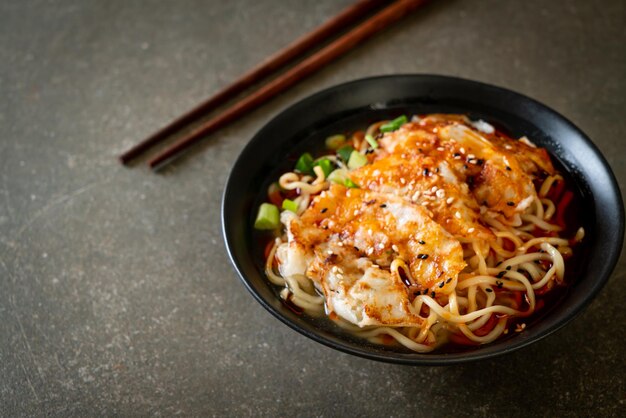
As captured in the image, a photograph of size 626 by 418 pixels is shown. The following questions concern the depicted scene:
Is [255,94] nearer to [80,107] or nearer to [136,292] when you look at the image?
[80,107]

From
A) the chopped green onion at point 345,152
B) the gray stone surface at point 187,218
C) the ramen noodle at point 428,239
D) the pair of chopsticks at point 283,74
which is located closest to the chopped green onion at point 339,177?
the ramen noodle at point 428,239

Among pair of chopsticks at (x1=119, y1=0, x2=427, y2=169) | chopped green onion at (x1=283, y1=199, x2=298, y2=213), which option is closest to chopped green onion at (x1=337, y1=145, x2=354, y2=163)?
chopped green onion at (x1=283, y1=199, x2=298, y2=213)

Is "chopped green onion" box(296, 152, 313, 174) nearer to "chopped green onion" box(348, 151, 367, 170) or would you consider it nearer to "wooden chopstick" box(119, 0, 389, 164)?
"chopped green onion" box(348, 151, 367, 170)

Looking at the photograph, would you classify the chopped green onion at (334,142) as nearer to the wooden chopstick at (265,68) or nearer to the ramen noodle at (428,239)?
the ramen noodle at (428,239)

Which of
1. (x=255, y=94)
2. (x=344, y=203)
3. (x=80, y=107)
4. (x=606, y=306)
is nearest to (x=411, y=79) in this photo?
(x=344, y=203)

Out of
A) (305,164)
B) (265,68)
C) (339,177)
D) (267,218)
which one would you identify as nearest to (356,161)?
(339,177)

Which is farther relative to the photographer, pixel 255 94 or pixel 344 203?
pixel 255 94
